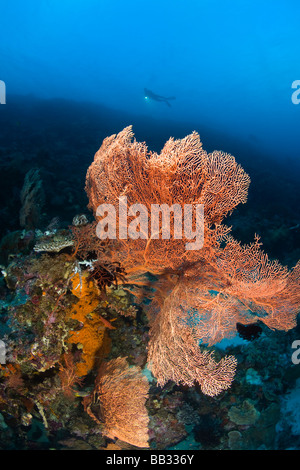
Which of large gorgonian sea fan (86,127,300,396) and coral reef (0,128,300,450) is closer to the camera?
large gorgonian sea fan (86,127,300,396)

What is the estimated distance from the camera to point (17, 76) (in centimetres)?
8950

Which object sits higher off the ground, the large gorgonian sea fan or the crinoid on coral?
the large gorgonian sea fan

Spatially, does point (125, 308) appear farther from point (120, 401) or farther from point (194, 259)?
point (194, 259)

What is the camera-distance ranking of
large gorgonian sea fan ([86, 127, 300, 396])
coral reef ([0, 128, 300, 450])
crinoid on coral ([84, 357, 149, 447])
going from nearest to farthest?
large gorgonian sea fan ([86, 127, 300, 396]) < coral reef ([0, 128, 300, 450]) < crinoid on coral ([84, 357, 149, 447])

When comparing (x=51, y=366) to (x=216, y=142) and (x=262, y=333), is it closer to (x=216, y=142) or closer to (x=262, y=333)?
(x=262, y=333)

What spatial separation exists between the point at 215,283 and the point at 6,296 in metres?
3.83

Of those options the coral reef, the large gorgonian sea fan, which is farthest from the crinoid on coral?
the large gorgonian sea fan

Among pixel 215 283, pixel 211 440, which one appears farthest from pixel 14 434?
pixel 215 283

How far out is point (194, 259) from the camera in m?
3.88

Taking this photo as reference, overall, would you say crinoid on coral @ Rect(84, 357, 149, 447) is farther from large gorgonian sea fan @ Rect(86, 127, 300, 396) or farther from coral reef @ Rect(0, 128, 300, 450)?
large gorgonian sea fan @ Rect(86, 127, 300, 396)

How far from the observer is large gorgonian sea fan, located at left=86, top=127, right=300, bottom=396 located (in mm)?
3469

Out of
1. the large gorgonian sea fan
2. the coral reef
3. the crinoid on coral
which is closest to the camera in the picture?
the large gorgonian sea fan

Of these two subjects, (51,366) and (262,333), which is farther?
(262,333)

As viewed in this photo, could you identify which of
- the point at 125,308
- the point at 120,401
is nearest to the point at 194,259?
the point at 125,308
